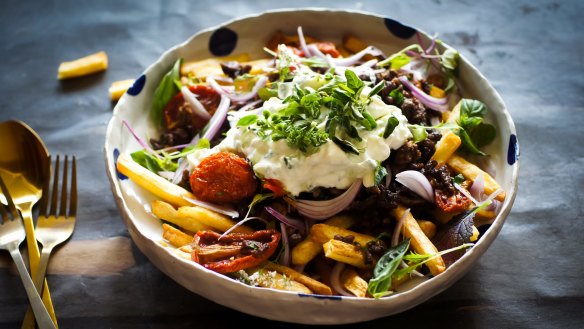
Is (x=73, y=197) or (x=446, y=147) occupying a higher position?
(x=446, y=147)

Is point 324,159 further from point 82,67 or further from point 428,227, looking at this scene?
point 82,67

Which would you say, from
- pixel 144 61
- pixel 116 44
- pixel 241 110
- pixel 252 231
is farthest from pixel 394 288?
pixel 116 44

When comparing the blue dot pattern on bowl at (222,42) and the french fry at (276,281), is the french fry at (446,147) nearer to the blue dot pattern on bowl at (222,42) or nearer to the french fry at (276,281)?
the french fry at (276,281)

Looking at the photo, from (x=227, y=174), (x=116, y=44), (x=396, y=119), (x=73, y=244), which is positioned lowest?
(x=73, y=244)

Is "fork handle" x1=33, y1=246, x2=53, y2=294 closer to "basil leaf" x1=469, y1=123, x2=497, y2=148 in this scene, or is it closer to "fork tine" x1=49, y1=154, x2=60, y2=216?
"fork tine" x1=49, y1=154, x2=60, y2=216

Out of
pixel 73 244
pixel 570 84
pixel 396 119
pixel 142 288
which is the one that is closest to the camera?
pixel 396 119

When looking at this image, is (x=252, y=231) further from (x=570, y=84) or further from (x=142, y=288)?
(x=570, y=84)

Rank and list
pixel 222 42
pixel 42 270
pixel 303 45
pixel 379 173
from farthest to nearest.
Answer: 1. pixel 222 42
2. pixel 303 45
3. pixel 42 270
4. pixel 379 173

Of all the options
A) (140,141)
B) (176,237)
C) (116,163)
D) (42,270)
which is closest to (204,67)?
(140,141)
